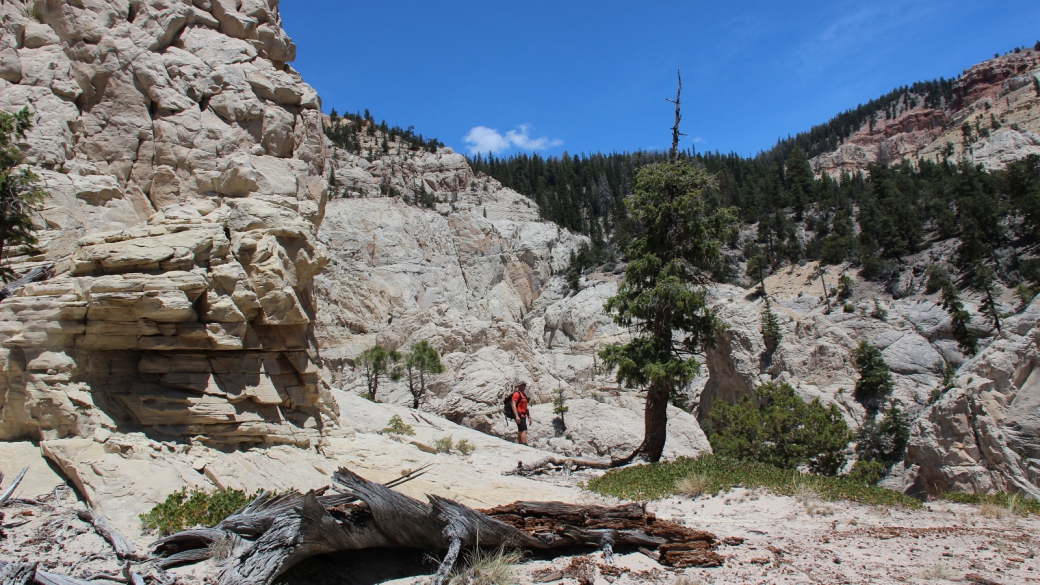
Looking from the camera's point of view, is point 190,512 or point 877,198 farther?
point 877,198

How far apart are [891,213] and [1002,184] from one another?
45.5 ft

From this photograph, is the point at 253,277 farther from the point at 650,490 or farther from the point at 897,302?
the point at 897,302

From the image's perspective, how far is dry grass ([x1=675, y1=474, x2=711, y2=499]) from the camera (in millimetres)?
8617

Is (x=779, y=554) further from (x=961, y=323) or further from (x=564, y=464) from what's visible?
(x=961, y=323)

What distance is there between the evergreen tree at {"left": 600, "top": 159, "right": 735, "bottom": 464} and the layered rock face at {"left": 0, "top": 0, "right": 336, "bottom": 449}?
7608 mm

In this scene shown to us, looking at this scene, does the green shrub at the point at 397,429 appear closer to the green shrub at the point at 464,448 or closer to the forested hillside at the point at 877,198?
the green shrub at the point at 464,448

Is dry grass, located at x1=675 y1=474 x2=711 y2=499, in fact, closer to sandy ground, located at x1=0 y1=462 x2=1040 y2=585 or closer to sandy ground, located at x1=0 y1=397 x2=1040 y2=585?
sandy ground, located at x1=0 y1=397 x2=1040 y2=585

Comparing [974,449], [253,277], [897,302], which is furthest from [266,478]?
[897,302]

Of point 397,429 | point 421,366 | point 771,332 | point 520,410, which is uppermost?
point 771,332

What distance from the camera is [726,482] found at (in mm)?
8828

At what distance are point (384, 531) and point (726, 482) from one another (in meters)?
5.71

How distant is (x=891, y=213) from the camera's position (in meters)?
68.3

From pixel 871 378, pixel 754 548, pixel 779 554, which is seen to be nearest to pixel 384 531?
pixel 754 548

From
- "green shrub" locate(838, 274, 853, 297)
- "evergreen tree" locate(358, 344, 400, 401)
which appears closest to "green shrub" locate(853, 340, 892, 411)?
"green shrub" locate(838, 274, 853, 297)
